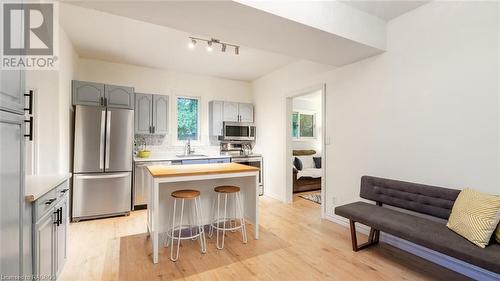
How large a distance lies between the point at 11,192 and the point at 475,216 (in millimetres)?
3165

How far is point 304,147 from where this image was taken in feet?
23.4

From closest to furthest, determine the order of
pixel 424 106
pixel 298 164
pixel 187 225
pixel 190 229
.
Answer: pixel 424 106 < pixel 187 225 < pixel 190 229 < pixel 298 164

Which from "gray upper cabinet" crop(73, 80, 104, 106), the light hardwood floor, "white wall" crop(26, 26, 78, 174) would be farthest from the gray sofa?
"gray upper cabinet" crop(73, 80, 104, 106)

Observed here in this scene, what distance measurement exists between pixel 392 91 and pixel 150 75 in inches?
172

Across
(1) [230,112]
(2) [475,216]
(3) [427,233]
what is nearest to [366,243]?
(3) [427,233]

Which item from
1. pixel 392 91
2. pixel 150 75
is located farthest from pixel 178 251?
pixel 150 75

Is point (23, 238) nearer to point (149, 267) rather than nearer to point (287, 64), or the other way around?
point (149, 267)

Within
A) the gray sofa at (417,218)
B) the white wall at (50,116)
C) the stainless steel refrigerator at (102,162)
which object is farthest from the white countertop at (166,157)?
the gray sofa at (417,218)

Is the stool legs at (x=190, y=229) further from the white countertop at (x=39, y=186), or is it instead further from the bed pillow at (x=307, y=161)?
the bed pillow at (x=307, y=161)

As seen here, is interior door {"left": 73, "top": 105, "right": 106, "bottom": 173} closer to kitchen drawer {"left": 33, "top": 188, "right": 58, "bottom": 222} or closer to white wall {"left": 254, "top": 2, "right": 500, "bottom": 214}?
kitchen drawer {"left": 33, "top": 188, "right": 58, "bottom": 222}

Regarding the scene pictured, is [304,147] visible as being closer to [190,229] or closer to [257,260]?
[190,229]

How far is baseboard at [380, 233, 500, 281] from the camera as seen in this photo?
7.07 feet

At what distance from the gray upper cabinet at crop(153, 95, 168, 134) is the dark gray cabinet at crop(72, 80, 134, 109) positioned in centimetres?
58

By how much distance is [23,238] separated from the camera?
55.4 inches
